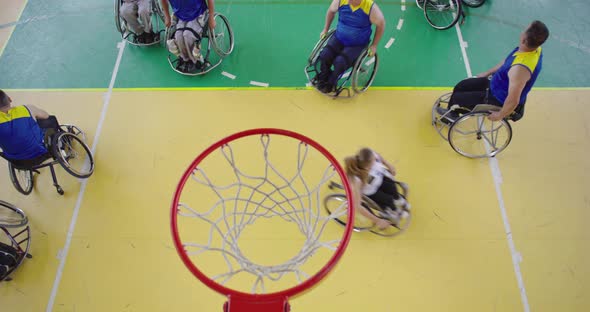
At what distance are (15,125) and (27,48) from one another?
2231 mm

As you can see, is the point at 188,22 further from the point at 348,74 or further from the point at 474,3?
the point at 474,3

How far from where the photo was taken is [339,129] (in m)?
4.35

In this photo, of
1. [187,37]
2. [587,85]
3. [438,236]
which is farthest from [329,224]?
[587,85]

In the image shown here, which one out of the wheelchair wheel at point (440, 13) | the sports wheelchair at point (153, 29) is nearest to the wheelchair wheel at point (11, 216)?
the sports wheelchair at point (153, 29)

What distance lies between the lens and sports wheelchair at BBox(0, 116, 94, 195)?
145 inches

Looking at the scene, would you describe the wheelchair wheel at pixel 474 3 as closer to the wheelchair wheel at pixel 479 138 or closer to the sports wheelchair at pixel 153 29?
the wheelchair wheel at pixel 479 138

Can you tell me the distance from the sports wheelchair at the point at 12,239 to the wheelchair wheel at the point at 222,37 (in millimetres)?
2607

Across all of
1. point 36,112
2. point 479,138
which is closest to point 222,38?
point 36,112

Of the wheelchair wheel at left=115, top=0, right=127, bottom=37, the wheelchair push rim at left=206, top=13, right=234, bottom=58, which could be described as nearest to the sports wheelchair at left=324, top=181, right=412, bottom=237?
the wheelchair push rim at left=206, top=13, right=234, bottom=58

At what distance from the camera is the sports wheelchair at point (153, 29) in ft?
16.1

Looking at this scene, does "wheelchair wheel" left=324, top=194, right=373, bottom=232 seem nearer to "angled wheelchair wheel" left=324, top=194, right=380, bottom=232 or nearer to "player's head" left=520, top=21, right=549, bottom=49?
"angled wheelchair wheel" left=324, top=194, right=380, bottom=232

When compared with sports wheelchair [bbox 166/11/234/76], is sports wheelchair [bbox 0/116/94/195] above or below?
below

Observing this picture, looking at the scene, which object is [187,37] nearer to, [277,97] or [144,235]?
[277,97]

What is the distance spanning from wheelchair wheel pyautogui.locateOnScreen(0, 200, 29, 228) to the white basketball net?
1.42 metres
